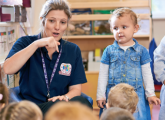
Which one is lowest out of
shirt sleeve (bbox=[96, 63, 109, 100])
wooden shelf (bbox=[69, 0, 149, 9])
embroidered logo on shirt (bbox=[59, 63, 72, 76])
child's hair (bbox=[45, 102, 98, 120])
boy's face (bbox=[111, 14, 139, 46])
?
shirt sleeve (bbox=[96, 63, 109, 100])

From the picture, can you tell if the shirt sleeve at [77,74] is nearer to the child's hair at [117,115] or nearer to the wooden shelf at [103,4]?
the child's hair at [117,115]

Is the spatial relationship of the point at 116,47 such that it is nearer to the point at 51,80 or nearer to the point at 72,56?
the point at 72,56

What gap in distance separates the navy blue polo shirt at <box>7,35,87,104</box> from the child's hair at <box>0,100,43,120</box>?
0.67 metres

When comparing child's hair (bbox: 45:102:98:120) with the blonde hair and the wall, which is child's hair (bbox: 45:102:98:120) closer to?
the blonde hair

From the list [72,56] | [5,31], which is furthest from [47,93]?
[5,31]

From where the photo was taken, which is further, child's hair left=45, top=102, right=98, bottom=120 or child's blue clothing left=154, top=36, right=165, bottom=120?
child's blue clothing left=154, top=36, right=165, bottom=120

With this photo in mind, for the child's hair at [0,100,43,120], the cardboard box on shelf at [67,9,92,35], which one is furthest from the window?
the child's hair at [0,100,43,120]

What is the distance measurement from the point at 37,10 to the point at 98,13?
0.86m

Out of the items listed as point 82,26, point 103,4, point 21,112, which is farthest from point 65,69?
point 103,4

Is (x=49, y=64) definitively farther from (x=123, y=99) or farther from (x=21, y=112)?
(x=21, y=112)

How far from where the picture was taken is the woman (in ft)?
4.44

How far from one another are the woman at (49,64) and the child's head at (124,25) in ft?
1.16

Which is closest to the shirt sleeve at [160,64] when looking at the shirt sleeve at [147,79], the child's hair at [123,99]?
the shirt sleeve at [147,79]

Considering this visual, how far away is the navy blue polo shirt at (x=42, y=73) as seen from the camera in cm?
140
